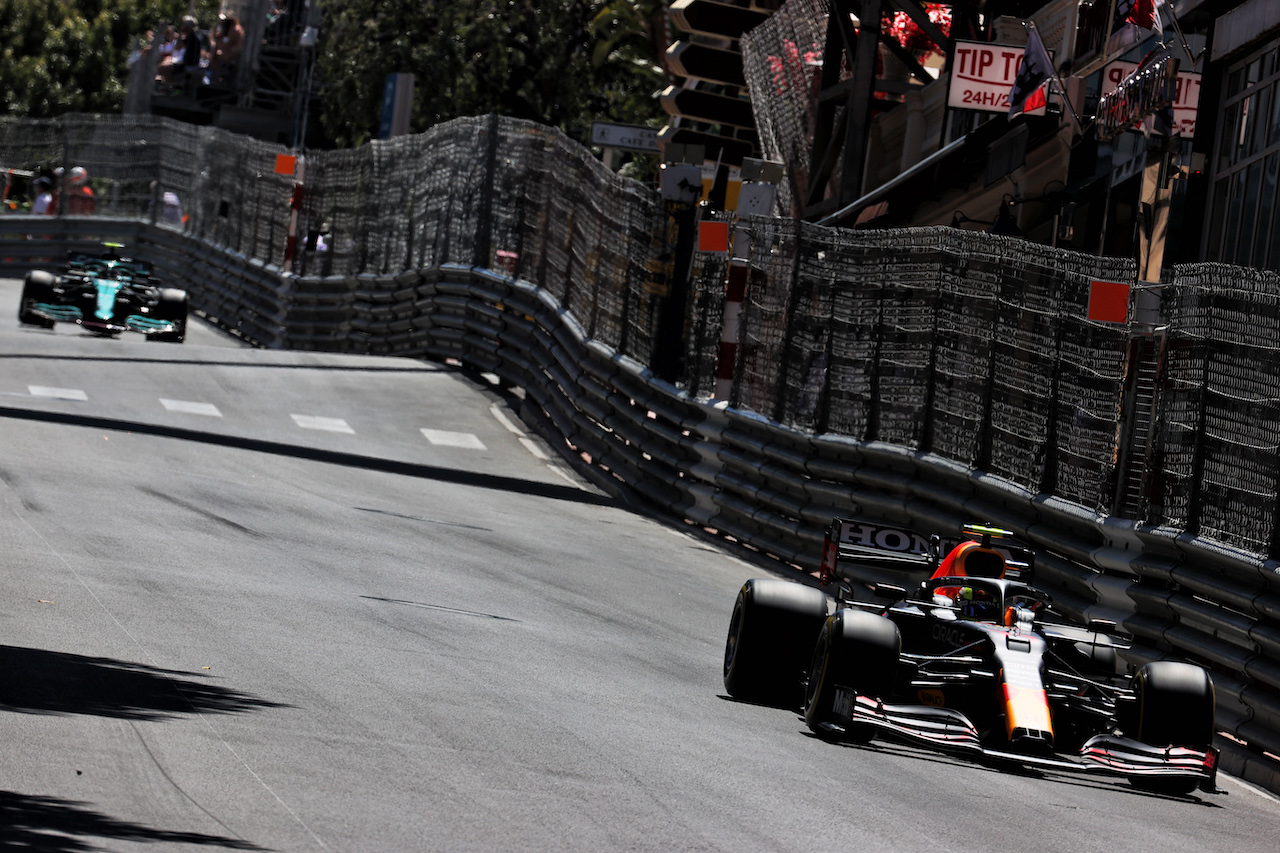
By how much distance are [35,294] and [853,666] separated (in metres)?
19.7

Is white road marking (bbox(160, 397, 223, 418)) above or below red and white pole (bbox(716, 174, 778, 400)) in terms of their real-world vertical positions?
below

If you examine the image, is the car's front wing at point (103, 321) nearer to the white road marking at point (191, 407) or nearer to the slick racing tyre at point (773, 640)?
the white road marking at point (191, 407)

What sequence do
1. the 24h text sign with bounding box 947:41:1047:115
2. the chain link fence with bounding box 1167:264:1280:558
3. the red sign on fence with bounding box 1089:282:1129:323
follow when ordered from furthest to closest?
the 24h text sign with bounding box 947:41:1047:115, the red sign on fence with bounding box 1089:282:1129:323, the chain link fence with bounding box 1167:264:1280:558

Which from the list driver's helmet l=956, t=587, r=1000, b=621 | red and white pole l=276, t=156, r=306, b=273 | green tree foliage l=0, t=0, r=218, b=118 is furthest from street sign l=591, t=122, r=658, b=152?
green tree foliage l=0, t=0, r=218, b=118

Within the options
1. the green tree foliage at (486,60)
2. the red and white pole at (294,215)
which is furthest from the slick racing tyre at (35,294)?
the green tree foliage at (486,60)

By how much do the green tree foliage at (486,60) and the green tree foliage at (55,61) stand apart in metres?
30.7

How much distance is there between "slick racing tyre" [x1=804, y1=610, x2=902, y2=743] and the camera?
298 inches

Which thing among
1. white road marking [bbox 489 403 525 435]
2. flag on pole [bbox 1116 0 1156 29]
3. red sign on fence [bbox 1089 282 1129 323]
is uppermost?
flag on pole [bbox 1116 0 1156 29]

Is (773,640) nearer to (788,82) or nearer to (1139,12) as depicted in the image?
(1139,12)

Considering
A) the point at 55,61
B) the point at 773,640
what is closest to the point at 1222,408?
the point at 773,640

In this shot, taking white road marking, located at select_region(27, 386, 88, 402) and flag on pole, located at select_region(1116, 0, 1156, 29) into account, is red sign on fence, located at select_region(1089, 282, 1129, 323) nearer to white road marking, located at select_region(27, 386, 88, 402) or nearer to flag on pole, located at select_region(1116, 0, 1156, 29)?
flag on pole, located at select_region(1116, 0, 1156, 29)

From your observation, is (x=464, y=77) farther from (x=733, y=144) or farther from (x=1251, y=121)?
(x=1251, y=121)

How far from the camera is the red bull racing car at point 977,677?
24.4 feet

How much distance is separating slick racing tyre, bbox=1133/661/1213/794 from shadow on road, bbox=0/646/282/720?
3398 mm
